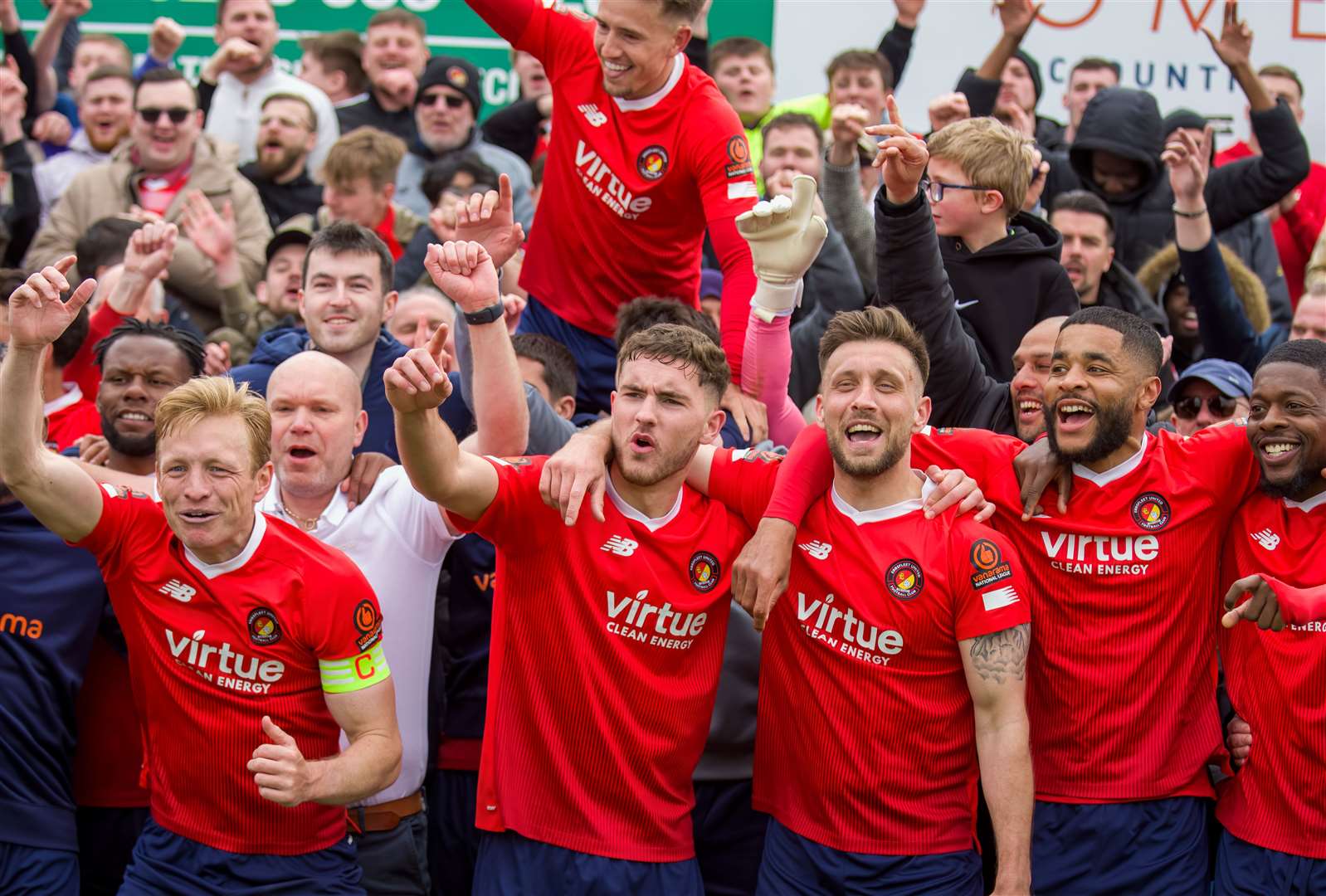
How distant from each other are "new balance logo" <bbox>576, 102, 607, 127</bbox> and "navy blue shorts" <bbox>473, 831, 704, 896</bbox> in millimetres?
2831

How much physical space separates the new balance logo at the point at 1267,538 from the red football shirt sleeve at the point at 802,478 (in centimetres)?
131

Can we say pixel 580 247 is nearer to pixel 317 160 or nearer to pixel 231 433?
pixel 231 433

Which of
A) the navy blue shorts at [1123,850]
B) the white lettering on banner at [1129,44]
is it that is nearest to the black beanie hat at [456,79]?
the white lettering on banner at [1129,44]

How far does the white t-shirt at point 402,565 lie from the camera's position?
17.9ft

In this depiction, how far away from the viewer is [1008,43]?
805cm

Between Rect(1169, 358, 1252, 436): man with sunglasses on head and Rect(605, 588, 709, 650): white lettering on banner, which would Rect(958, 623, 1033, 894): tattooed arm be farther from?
Rect(1169, 358, 1252, 436): man with sunglasses on head

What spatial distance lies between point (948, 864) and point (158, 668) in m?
2.44

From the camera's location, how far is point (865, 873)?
193 inches

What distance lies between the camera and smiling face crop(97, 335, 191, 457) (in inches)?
236

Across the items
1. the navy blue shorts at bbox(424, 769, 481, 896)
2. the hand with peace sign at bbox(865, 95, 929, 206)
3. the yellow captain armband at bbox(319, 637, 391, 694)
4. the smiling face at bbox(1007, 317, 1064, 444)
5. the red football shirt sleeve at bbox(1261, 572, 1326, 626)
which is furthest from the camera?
the navy blue shorts at bbox(424, 769, 481, 896)

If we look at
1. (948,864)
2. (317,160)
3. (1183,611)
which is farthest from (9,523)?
(317,160)

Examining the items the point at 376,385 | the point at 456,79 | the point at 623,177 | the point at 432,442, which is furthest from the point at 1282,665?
the point at 456,79

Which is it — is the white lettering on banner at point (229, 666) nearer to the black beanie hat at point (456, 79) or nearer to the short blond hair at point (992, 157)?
the short blond hair at point (992, 157)

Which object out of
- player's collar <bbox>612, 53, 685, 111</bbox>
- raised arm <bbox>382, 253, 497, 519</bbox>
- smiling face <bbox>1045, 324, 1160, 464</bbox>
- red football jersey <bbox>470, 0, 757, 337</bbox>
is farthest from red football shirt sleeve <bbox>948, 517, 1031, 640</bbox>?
player's collar <bbox>612, 53, 685, 111</bbox>
